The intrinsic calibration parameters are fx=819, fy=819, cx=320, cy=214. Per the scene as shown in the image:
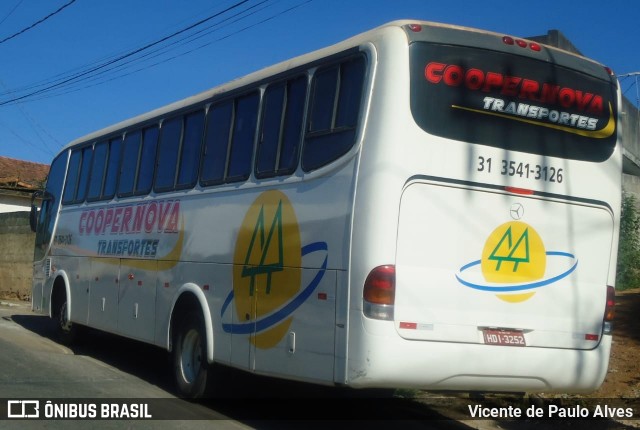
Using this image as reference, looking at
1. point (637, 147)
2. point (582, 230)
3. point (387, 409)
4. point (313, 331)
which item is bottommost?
point (387, 409)

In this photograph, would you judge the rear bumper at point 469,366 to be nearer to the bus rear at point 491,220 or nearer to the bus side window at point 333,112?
the bus rear at point 491,220

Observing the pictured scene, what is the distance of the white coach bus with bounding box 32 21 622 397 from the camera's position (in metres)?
6.59

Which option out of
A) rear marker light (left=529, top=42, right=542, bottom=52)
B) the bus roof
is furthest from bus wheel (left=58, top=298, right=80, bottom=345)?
rear marker light (left=529, top=42, right=542, bottom=52)

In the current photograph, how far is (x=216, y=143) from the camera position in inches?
363

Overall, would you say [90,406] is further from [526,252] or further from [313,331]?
[526,252]

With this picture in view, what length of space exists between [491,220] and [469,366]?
124cm

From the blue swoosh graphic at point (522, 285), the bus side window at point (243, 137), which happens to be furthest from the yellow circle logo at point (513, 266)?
the bus side window at point (243, 137)

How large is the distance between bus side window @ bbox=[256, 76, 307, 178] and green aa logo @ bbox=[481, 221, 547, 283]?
197 centimetres

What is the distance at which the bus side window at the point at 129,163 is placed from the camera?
11.5 m

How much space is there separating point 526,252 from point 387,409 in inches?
129

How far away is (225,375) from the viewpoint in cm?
932

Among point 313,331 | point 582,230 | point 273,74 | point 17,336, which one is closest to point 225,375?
point 313,331

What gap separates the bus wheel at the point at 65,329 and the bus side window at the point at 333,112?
755cm

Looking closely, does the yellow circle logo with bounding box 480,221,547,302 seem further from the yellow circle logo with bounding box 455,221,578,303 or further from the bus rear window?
the bus rear window
